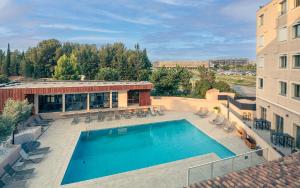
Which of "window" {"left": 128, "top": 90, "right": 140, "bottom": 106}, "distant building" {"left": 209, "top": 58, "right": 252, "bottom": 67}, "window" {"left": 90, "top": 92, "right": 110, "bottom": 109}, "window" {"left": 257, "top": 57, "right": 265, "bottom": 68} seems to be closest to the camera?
"window" {"left": 257, "top": 57, "right": 265, "bottom": 68}

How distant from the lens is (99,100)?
30.5m

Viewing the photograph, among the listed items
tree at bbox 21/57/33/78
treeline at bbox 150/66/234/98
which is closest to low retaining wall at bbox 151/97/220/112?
treeline at bbox 150/66/234/98

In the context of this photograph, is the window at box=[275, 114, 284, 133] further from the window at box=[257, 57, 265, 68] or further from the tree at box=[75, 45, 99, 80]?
the tree at box=[75, 45, 99, 80]

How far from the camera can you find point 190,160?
49.8 ft

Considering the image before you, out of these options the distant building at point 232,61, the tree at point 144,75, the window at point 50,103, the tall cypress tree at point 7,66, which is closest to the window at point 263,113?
the window at point 50,103

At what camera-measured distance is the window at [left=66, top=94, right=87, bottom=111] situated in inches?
1142

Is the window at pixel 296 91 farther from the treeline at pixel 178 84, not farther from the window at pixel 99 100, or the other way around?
the window at pixel 99 100

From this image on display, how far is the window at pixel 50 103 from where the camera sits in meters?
27.3

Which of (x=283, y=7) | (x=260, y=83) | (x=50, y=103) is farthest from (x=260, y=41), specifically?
(x=50, y=103)

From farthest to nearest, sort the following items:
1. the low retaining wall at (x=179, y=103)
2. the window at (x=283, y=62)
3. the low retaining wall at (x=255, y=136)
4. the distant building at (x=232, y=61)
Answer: the distant building at (x=232, y=61) < the low retaining wall at (x=179, y=103) < the window at (x=283, y=62) < the low retaining wall at (x=255, y=136)

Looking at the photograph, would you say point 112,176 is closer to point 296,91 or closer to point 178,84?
point 296,91

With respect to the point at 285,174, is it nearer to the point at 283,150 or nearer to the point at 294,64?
the point at 283,150

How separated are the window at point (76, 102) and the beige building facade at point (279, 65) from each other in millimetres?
21289

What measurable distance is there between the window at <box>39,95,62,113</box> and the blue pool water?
810cm
